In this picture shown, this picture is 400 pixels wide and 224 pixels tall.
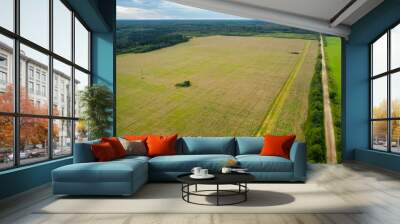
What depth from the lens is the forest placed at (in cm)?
1352

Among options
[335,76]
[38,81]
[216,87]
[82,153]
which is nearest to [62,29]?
[38,81]

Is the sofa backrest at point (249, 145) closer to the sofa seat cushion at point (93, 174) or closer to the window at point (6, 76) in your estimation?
the sofa seat cushion at point (93, 174)

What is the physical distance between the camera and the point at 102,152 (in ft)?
21.4

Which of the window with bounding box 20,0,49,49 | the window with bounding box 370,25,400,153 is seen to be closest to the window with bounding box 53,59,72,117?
the window with bounding box 20,0,49,49

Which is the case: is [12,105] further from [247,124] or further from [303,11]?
[247,124]

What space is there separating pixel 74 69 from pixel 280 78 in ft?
22.3

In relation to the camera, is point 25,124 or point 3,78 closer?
point 3,78

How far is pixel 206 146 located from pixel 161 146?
0.84 meters

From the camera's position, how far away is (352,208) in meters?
4.88

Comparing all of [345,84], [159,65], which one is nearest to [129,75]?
[159,65]

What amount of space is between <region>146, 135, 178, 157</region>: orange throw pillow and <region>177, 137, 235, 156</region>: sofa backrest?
21cm

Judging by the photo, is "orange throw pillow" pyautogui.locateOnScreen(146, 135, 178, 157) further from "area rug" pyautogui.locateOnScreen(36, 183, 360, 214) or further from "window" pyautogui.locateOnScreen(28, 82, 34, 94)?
"window" pyautogui.locateOnScreen(28, 82, 34, 94)

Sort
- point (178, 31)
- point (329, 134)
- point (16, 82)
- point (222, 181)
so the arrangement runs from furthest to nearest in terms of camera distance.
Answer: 1. point (178, 31)
2. point (329, 134)
3. point (16, 82)
4. point (222, 181)

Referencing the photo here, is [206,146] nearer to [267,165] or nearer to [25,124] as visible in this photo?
[267,165]
